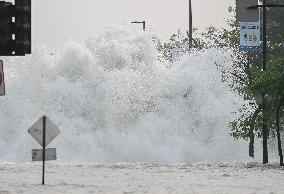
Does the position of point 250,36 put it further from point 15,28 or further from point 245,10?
point 15,28

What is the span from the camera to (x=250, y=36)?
33125 mm

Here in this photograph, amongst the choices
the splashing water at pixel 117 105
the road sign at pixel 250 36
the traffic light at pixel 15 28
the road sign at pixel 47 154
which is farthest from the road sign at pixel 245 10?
the traffic light at pixel 15 28

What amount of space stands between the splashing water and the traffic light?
1080 inches

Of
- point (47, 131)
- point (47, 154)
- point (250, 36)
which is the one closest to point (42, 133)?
point (47, 131)

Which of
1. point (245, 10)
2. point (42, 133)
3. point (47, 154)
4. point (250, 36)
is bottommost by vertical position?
point (47, 154)

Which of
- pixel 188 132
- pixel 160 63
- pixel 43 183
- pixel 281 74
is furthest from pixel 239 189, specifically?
pixel 160 63

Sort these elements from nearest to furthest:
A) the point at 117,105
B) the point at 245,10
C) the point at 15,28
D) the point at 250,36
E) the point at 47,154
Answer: the point at 15,28 < the point at 47,154 < the point at 245,10 < the point at 250,36 < the point at 117,105

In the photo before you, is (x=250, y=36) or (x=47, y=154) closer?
(x=47, y=154)

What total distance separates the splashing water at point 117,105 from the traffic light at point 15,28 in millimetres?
27421

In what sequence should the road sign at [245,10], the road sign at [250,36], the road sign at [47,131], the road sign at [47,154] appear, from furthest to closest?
the road sign at [250,36], the road sign at [245,10], the road sign at [47,131], the road sign at [47,154]

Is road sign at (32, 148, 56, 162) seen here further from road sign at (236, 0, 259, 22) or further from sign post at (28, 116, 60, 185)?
road sign at (236, 0, 259, 22)

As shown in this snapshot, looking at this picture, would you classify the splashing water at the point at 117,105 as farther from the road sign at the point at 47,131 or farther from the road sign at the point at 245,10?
the road sign at the point at 47,131

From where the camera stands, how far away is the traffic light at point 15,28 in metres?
12.4

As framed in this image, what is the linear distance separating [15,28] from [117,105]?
33751mm
